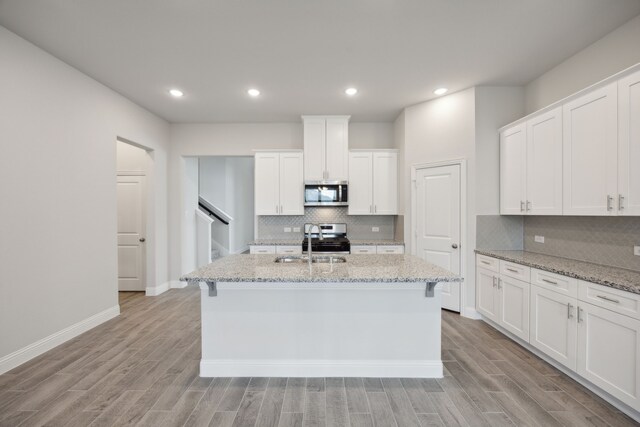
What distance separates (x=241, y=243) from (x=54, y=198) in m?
5.38

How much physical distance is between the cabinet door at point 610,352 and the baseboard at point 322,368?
1051 millimetres

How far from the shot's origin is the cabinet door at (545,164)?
2693 mm

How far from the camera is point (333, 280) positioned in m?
1.97

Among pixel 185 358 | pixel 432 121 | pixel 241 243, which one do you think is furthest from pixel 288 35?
pixel 241 243

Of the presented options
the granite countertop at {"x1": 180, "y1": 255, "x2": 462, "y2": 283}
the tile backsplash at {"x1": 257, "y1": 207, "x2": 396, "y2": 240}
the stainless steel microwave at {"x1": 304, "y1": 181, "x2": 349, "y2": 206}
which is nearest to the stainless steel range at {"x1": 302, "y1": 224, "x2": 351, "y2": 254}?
the tile backsplash at {"x1": 257, "y1": 207, "x2": 396, "y2": 240}

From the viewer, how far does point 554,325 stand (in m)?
2.40

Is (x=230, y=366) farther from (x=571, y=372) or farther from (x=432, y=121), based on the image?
(x=432, y=121)

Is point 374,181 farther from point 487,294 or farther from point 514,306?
point 514,306

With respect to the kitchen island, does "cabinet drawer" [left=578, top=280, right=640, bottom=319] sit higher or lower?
higher

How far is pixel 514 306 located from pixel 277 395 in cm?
248

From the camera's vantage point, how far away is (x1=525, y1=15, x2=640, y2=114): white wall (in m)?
2.42

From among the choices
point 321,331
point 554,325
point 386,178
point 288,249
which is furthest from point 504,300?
point 288,249

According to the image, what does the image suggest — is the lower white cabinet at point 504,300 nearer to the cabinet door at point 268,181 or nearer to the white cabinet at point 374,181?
the white cabinet at point 374,181

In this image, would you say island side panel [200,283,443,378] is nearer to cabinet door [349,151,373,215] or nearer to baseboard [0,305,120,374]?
baseboard [0,305,120,374]
